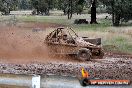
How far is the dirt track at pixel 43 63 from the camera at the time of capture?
1493 cm

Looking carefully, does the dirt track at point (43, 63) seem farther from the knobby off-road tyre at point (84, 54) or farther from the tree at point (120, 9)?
the tree at point (120, 9)

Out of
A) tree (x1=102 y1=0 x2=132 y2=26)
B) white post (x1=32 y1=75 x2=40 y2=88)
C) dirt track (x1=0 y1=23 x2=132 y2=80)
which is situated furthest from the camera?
tree (x1=102 y1=0 x2=132 y2=26)

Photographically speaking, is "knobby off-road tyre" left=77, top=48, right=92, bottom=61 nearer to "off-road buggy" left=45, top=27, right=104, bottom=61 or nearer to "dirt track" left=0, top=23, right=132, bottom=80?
"off-road buggy" left=45, top=27, right=104, bottom=61

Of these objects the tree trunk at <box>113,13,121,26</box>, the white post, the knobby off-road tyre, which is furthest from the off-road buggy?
the tree trunk at <box>113,13,121,26</box>

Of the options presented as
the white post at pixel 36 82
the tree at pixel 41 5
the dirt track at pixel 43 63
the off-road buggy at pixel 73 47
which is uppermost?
the white post at pixel 36 82

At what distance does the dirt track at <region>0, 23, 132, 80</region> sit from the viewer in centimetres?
1493

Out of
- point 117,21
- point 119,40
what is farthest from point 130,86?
point 117,21

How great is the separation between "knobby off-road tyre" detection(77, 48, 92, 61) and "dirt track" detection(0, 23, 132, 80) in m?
0.26

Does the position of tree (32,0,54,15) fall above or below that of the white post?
below

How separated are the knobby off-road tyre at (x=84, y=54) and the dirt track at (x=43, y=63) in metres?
0.26

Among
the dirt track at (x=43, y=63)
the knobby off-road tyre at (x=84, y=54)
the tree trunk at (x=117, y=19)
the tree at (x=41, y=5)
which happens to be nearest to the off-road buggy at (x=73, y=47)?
the knobby off-road tyre at (x=84, y=54)

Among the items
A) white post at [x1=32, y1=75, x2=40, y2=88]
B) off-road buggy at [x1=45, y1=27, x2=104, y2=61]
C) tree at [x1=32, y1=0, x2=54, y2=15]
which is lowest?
tree at [x1=32, y1=0, x2=54, y2=15]

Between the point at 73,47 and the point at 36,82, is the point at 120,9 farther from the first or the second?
the point at 36,82

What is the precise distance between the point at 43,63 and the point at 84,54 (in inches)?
80.4
